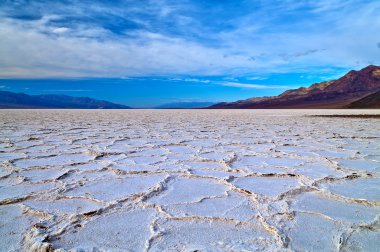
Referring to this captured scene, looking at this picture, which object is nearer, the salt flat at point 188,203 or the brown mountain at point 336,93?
the salt flat at point 188,203

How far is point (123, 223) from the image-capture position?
130cm

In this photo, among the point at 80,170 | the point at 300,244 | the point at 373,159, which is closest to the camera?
the point at 300,244

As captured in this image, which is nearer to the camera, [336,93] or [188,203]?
[188,203]

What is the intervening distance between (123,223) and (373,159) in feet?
8.48

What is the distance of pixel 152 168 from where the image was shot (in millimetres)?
2365

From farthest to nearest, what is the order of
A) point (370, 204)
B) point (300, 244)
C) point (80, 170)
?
point (80, 170)
point (370, 204)
point (300, 244)

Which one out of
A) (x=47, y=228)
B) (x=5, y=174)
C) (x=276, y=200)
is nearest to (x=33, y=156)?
(x=5, y=174)

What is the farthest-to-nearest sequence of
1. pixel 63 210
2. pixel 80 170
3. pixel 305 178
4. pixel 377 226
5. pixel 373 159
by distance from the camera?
pixel 373 159 → pixel 80 170 → pixel 305 178 → pixel 63 210 → pixel 377 226

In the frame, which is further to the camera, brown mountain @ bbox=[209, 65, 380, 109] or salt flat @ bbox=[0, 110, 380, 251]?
brown mountain @ bbox=[209, 65, 380, 109]

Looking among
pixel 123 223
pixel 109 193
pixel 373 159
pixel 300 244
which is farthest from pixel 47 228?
pixel 373 159

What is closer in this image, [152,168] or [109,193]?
[109,193]

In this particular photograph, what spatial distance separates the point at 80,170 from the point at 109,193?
666 millimetres

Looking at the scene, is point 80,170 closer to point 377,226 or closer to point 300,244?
point 300,244

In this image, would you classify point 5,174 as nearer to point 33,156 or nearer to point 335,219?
point 33,156
